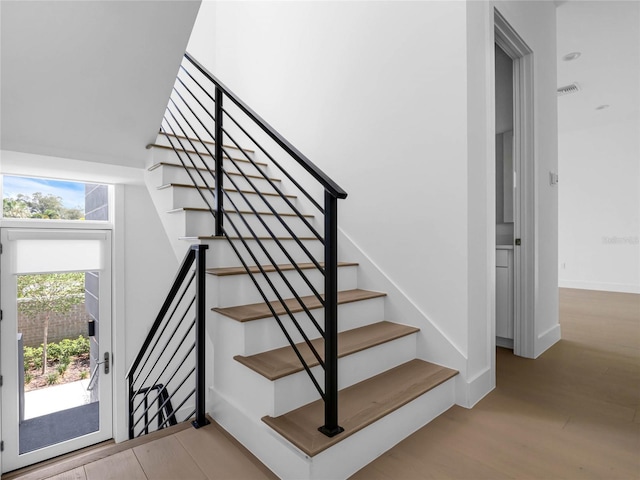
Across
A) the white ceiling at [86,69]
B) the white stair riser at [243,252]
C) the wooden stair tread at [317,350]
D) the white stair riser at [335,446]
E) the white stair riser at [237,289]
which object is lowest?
the white stair riser at [335,446]

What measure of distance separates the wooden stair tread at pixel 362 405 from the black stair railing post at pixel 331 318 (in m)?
0.08

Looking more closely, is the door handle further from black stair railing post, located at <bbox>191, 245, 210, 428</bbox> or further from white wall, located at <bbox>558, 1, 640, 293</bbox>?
white wall, located at <bbox>558, 1, 640, 293</bbox>

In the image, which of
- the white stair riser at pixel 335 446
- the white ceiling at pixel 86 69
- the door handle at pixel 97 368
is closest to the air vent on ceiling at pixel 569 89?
the white stair riser at pixel 335 446

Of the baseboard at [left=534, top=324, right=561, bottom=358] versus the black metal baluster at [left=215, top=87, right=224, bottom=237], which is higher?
the black metal baluster at [left=215, top=87, right=224, bottom=237]

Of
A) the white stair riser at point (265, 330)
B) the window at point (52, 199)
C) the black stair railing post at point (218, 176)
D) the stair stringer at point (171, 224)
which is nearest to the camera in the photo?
the white stair riser at point (265, 330)

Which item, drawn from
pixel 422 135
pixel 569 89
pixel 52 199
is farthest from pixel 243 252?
pixel 569 89

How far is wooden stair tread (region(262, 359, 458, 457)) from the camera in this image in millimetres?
1280

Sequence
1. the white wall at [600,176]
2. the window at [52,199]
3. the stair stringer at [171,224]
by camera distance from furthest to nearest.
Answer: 1. the white wall at [600,176]
2. the window at [52,199]
3. the stair stringer at [171,224]

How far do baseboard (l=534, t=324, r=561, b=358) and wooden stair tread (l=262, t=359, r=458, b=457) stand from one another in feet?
3.74

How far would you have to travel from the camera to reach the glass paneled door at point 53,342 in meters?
3.23

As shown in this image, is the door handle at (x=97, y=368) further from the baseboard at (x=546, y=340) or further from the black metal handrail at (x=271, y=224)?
the baseboard at (x=546, y=340)

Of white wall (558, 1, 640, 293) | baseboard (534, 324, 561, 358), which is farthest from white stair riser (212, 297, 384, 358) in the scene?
white wall (558, 1, 640, 293)

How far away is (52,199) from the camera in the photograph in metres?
3.56

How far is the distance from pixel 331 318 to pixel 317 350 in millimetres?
508
